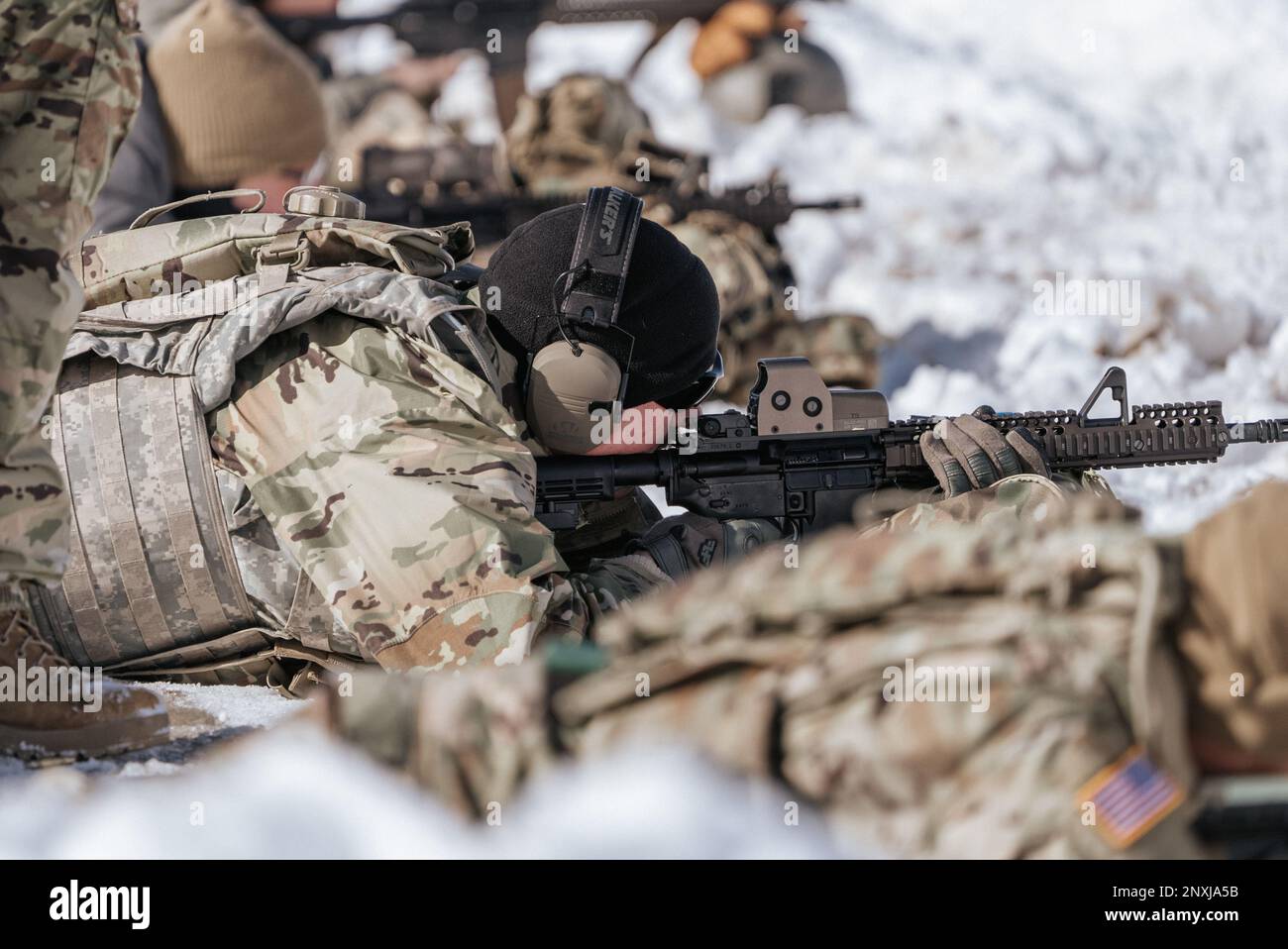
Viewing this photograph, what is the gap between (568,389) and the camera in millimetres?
2598

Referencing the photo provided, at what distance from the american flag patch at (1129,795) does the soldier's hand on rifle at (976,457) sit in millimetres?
1756

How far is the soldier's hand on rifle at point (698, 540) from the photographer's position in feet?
9.55

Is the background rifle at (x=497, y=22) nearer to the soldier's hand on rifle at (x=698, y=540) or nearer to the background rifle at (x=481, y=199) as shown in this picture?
the background rifle at (x=481, y=199)

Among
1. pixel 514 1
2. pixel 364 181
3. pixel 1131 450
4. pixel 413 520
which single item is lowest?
pixel 413 520

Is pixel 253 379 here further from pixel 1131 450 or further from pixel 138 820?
pixel 1131 450

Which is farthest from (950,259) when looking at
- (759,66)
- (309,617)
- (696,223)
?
(309,617)

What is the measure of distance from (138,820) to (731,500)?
1958 millimetres

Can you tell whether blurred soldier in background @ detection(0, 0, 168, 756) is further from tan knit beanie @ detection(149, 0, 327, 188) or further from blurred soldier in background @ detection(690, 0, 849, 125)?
blurred soldier in background @ detection(690, 0, 849, 125)

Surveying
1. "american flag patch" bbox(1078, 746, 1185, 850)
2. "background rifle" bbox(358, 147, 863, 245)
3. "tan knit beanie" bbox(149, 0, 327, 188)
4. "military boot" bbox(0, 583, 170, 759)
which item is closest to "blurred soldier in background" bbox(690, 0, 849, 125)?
"background rifle" bbox(358, 147, 863, 245)

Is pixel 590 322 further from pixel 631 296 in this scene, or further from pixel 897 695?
pixel 897 695
